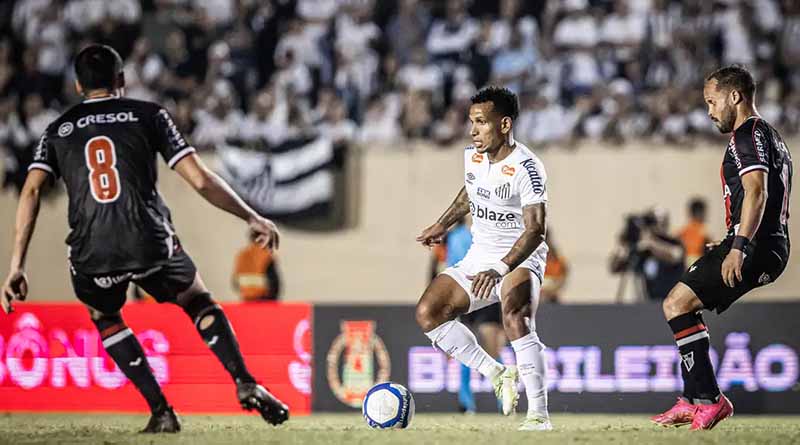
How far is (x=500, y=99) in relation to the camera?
849 cm

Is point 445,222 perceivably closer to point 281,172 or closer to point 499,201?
point 499,201

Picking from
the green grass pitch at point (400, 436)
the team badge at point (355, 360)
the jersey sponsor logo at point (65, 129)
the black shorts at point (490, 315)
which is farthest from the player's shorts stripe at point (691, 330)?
the team badge at point (355, 360)

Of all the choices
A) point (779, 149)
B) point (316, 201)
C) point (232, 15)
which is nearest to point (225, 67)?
point (232, 15)

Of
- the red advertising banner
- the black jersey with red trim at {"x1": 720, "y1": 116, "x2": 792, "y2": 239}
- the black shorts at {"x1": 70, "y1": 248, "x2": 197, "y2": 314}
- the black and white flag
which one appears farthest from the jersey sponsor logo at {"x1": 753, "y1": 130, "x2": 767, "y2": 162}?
the black and white flag

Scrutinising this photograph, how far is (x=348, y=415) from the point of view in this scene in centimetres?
1252

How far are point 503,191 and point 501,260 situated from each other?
1.80 feet

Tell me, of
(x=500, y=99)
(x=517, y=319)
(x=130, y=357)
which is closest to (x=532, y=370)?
(x=517, y=319)

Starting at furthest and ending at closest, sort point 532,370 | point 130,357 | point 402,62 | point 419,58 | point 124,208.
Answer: point 402,62 < point 419,58 < point 532,370 < point 130,357 < point 124,208

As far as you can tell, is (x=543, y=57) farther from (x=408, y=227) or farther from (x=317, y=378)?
(x=317, y=378)

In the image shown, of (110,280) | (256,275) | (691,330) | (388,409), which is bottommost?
(388,409)

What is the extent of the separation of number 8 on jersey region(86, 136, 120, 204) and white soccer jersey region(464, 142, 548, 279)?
2.40 metres

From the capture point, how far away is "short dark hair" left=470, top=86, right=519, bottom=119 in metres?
8.48

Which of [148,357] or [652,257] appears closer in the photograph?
[148,357]

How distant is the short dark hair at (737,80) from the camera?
803cm
